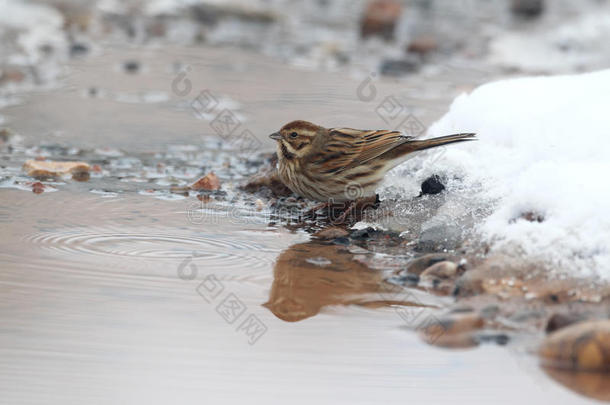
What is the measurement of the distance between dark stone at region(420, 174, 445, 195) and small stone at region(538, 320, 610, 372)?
251 cm

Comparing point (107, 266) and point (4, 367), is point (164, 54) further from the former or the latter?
point (4, 367)

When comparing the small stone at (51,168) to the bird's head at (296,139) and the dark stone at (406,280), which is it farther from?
the dark stone at (406,280)

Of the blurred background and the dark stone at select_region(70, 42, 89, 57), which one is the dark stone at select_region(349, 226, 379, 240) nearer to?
the blurred background

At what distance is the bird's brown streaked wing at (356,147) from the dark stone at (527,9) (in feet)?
34.1

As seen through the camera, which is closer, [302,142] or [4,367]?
[4,367]

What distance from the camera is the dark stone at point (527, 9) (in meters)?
17.0

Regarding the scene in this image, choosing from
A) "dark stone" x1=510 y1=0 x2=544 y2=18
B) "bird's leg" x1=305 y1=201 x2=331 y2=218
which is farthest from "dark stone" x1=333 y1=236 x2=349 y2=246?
"dark stone" x1=510 y1=0 x2=544 y2=18

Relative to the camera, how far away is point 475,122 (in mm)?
7352

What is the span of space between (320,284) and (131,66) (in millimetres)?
7514

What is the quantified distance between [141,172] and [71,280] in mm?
2798

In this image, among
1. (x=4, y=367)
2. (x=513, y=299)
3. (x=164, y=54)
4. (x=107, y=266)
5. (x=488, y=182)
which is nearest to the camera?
(x=4, y=367)

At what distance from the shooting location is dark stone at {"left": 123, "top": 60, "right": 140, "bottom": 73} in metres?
12.2

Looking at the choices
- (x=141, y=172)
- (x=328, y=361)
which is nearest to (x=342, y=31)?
(x=141, y=172)

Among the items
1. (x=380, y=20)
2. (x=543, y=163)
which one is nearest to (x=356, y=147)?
(x=543, y=163)
